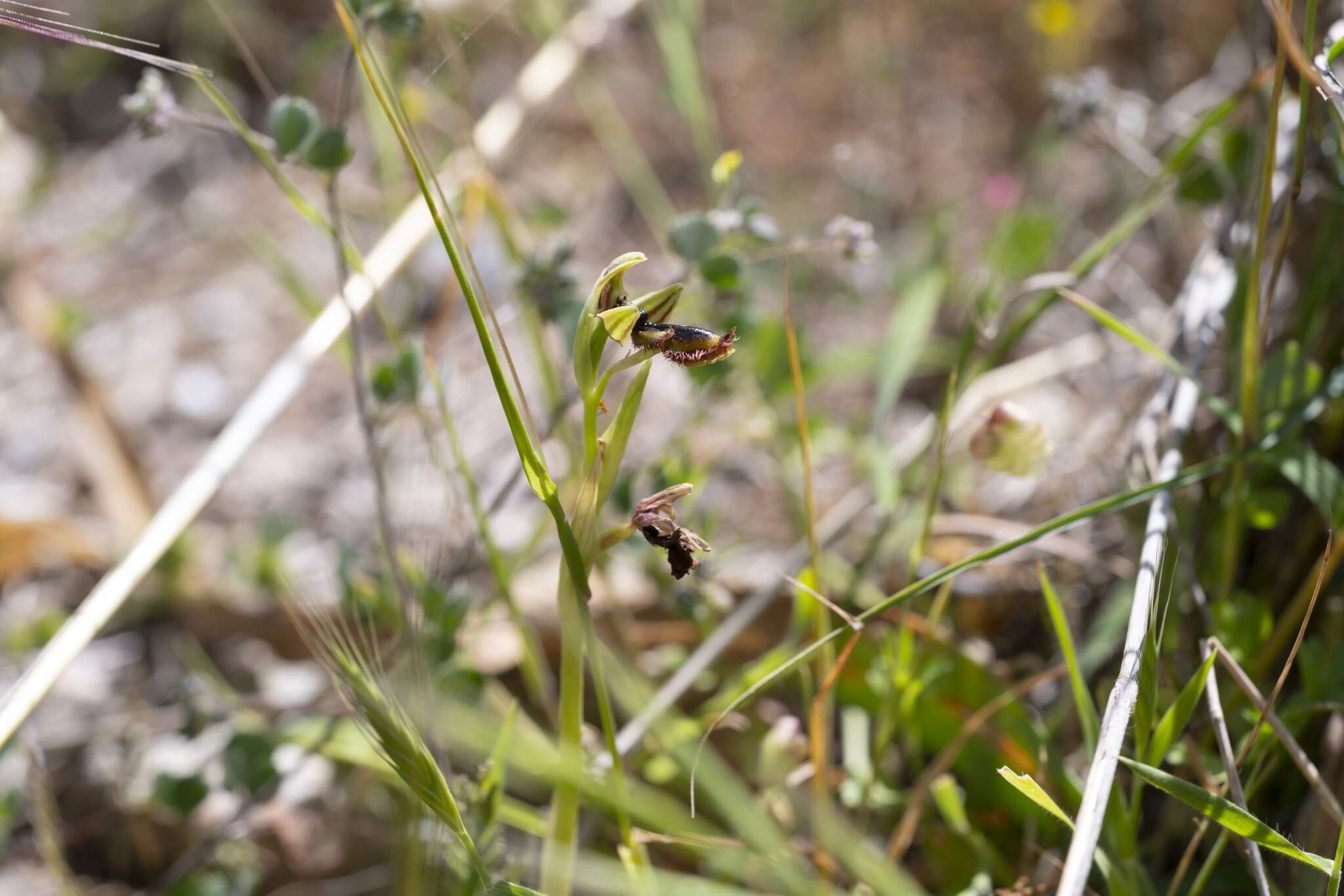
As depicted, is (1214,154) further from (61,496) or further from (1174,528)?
(61,496)

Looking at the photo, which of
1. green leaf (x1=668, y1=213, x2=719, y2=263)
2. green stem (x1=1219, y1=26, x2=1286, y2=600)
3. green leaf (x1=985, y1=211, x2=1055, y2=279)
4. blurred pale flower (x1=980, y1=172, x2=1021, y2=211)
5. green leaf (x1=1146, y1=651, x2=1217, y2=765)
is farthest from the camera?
blurred pale flower (x1=980, y1=172, x2=1021, y2=211)

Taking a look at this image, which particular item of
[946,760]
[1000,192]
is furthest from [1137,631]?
[1000,192]

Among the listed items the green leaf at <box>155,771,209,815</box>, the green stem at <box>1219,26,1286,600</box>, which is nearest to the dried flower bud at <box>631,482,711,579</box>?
the green stem at <box>1219,26,1286,600</box>

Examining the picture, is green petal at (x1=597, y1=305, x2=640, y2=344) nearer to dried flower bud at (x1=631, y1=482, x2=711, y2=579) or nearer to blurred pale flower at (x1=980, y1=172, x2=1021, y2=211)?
dried flower bud at (x1=631, y1=482, x2=711, y2=579)

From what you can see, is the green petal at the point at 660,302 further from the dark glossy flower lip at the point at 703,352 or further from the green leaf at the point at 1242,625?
the green leaf at the point at 1242,625

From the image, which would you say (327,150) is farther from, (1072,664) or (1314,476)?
(1314,476)

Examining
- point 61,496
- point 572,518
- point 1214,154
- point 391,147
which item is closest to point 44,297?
point 61,496

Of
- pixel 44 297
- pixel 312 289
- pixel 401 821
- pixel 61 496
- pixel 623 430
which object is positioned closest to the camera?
pixel 623 430
